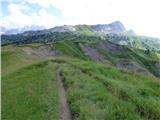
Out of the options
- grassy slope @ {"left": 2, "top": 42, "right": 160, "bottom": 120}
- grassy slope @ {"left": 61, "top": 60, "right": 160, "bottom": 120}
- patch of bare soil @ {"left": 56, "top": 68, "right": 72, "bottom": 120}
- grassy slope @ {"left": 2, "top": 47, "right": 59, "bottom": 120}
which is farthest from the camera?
grassy slope @ {"left": 2, "top": 47, "right": 59, "bottom": 120}

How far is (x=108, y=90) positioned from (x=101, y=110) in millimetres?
6575

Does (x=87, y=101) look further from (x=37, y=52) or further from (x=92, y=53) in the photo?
(x=92, y=53)

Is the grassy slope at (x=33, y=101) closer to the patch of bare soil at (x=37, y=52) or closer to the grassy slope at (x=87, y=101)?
the grassy slope at (x=87, y=101)

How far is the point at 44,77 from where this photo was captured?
3666 centimetres

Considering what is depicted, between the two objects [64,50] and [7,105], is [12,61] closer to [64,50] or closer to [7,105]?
[7,105]

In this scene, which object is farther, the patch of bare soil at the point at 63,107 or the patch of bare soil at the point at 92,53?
the patch of bare soil at the point at 92,53

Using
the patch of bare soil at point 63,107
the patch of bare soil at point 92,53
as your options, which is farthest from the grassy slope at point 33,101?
the patch of bare soil at point 92,53

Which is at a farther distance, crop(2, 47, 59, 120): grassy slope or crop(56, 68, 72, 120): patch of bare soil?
crop(2, 47, 59, 120): grassy slope

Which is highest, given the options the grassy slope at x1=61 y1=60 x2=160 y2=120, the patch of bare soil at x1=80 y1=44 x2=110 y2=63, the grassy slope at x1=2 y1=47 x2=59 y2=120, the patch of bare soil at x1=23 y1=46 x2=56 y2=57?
the grassy slope at x1=61 y1=60 x2=160 y2=120

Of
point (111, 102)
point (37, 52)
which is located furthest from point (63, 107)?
point (37, 52)

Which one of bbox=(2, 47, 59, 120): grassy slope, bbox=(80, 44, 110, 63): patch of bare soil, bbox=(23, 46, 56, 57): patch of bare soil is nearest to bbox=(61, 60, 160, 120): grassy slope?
bbox=(2, 47, 59, 120): grassy slope

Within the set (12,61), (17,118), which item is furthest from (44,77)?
(12,61)

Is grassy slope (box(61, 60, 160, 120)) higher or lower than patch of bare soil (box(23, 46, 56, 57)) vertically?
higher

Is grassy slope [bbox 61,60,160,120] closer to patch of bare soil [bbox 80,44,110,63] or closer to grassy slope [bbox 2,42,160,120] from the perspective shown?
grassy slope [bbox 2,42,160,120]
